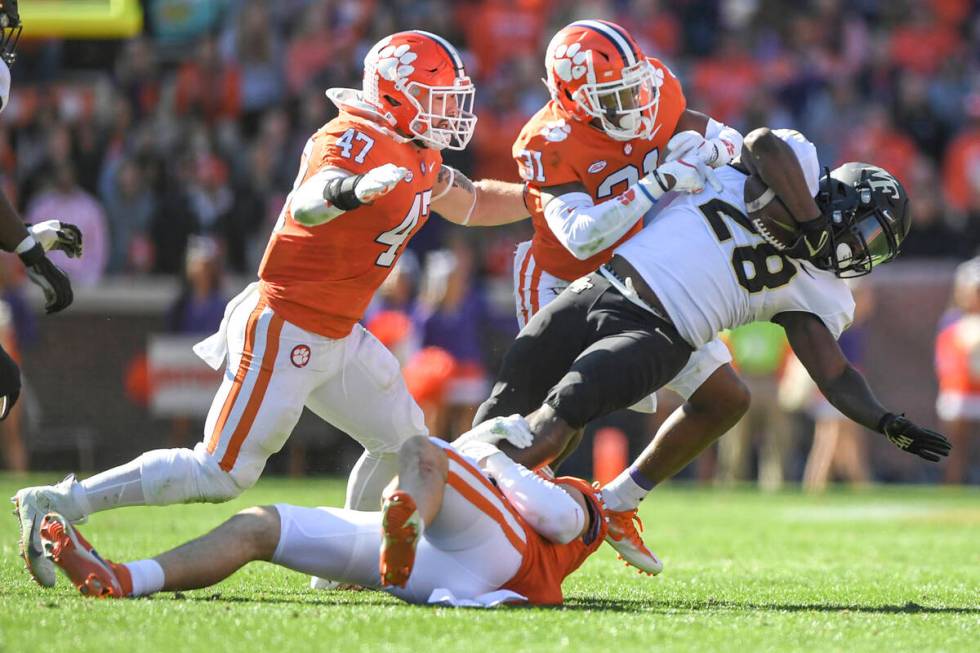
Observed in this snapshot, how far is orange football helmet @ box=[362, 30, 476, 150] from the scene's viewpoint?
17.8 ft

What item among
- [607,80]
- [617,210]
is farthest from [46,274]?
[607,80]

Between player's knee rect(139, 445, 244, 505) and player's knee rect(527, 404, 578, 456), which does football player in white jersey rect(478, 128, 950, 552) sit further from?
player's knee rect(139, 445, 244, 505)

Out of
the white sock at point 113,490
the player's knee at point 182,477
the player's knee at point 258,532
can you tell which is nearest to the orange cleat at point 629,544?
the player's knee at point 182,477

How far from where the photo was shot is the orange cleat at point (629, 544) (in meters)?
5.82

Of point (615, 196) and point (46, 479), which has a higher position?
point (615, 196)

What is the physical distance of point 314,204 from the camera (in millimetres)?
4996

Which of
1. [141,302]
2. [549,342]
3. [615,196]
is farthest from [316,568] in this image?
[141,302]

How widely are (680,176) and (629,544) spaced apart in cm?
145

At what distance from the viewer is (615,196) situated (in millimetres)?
5773

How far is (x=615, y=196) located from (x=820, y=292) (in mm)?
852

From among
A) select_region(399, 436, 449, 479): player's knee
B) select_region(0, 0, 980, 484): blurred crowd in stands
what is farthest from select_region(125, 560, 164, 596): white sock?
select_region(0, 0, 980, 484): blurred crowd in stands

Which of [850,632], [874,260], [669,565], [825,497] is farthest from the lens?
[825,497]

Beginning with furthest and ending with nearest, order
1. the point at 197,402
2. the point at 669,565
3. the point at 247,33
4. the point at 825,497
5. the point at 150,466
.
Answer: the point at 247,33 < the point at 197,402 < the point at 825,497 < the point at 669,565 < the point at 150,466

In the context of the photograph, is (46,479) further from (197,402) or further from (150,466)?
(150,466)
